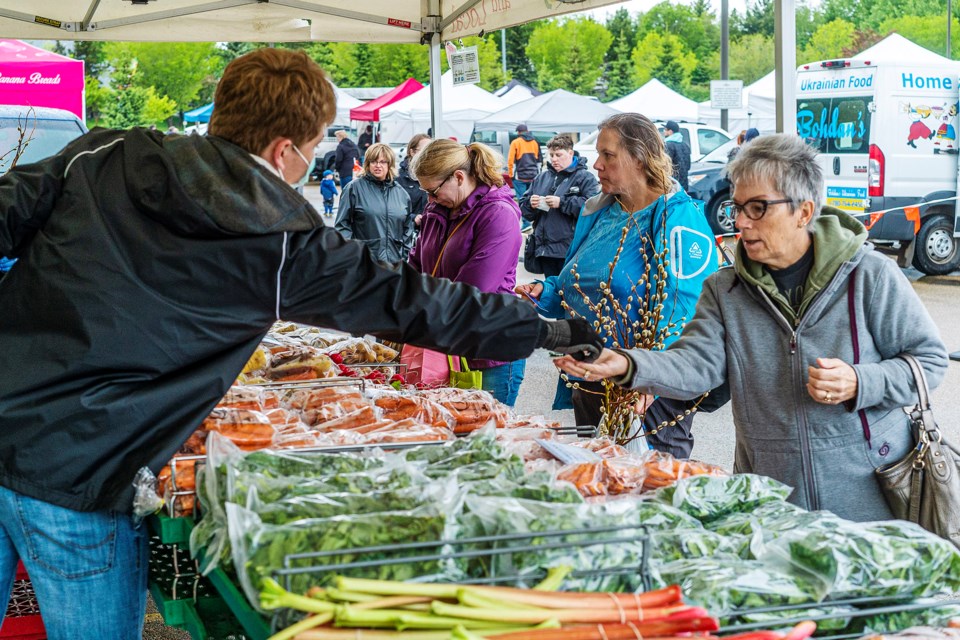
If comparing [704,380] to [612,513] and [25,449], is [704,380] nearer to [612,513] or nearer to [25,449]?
[612,513]

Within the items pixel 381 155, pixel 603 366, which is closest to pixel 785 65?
pixel 603 366

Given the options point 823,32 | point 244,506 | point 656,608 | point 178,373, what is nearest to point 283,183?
point 178,373

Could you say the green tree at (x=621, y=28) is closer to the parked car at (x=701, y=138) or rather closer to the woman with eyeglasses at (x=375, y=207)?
the parked car at (x=701, y=138)

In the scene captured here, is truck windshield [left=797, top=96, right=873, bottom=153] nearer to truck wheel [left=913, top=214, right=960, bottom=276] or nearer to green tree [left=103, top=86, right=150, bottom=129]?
truck wheel [left=913, top=214, right=960, bottom=276]

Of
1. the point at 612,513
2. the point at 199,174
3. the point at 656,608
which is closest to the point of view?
the point at 656,608

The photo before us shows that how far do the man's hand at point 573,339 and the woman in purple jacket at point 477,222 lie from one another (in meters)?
1.94

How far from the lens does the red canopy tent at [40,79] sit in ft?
45.4

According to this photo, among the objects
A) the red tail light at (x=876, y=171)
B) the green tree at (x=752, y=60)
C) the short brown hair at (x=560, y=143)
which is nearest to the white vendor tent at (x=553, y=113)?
the red tail light at (x=876, y=171)

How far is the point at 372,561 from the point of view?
1720mm

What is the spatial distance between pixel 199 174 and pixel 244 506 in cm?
74

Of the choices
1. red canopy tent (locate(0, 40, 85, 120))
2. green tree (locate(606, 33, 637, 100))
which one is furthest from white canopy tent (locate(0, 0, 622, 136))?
green tree (locate(606, 33, 637, 100))

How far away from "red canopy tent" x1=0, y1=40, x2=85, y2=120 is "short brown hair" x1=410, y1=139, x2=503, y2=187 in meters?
10.7

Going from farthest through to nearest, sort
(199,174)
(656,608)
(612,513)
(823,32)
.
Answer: (823,32) < (199,174) < (612,513) < (656,608)

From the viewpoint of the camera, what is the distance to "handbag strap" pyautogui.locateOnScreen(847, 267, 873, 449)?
2664mm
